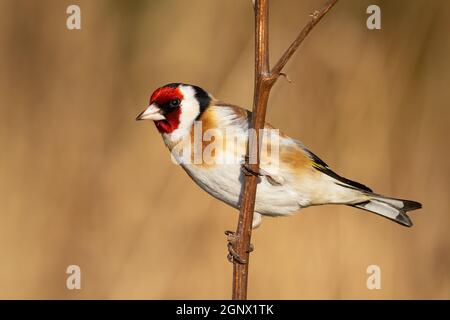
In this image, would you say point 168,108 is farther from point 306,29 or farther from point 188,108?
point 306,29

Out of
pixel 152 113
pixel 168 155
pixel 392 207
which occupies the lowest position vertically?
pixel 392 207

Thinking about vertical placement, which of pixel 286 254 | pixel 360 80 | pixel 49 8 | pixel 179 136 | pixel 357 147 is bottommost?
pixel 286 254

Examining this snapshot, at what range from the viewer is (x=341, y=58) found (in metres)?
3.79

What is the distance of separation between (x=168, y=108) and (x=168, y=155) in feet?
4.17

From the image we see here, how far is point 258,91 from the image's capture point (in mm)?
1646

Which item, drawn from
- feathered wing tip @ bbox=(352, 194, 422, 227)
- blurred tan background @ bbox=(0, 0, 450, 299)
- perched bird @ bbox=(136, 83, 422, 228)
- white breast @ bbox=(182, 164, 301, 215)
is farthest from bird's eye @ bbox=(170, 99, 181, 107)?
blurred tan background @ bbox=(0, 0, 450, 299)

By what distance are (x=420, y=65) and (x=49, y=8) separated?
199cm

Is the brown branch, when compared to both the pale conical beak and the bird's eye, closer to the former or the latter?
the pale conical beak

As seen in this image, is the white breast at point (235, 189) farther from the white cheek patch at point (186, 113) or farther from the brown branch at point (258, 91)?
the brown branch at point (258, 91)

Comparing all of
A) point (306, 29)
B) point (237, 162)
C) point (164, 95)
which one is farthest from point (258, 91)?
point (164, 95)

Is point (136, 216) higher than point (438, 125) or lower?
lower

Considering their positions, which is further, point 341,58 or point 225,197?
point 341,58

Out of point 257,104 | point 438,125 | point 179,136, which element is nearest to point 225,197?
point 179,136

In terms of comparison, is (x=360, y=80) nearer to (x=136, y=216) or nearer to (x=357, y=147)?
(x=357, y=147)
